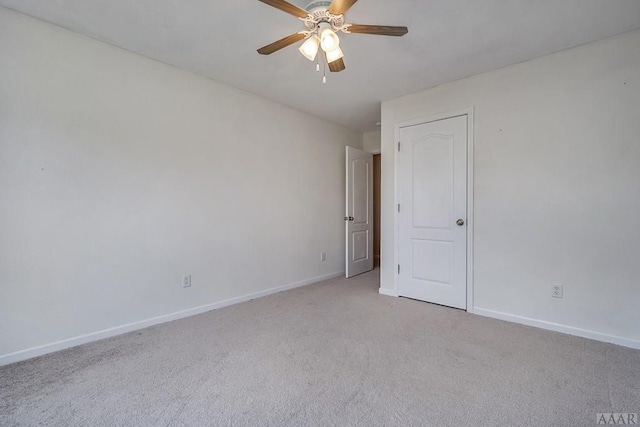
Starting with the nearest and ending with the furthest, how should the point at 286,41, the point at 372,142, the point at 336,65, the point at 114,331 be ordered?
the point at 286,41 < the point at 336,65 < the point at 114,331 < the point at 372,142

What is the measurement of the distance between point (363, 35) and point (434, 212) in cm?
195

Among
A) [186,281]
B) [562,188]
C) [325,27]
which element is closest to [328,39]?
[325,27]

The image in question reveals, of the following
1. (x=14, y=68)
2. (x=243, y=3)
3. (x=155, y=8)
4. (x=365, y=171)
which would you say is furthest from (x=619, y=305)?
(x=14, y=68)

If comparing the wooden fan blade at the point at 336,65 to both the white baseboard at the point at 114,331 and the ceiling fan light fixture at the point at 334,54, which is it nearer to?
the ceiling fan light fixture at the point at 334,54

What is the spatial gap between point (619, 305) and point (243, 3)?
357cm

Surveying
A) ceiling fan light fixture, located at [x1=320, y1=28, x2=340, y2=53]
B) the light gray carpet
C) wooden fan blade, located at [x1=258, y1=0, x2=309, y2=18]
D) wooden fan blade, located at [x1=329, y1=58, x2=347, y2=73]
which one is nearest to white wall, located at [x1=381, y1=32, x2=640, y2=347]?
the light gray carpet

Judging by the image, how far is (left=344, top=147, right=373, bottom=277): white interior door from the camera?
441 cm

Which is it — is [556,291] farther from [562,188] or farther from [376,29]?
[376,29]

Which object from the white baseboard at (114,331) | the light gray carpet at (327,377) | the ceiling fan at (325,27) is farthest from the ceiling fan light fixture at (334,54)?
the white baseboard at (114,331)

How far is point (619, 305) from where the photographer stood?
228cm

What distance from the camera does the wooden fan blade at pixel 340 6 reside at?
1.59 m

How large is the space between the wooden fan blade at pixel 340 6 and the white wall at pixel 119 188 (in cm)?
185

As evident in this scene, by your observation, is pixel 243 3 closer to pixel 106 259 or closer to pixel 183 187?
pixel 183 187

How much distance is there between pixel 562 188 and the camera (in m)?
2.51
